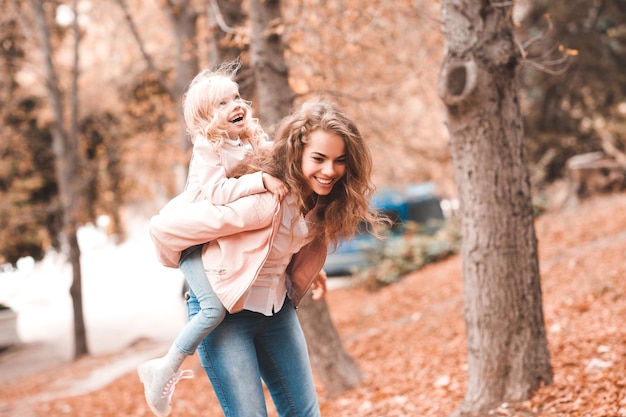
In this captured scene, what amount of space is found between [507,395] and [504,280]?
26.7 inches

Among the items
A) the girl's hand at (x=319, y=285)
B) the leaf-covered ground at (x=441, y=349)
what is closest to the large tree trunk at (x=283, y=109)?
the leaf-covered ground at (x=441, y=349)

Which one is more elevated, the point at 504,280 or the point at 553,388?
the point at 504,280

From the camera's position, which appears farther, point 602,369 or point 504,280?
point 602,369

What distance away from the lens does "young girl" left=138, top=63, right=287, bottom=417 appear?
8.07 feet

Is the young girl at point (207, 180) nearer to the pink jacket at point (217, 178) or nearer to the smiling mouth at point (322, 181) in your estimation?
the pink jacket at point (217, 178)

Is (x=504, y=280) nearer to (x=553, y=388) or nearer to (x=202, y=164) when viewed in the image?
(x=553, y=388)

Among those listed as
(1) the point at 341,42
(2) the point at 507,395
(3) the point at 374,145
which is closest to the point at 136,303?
(3) the point at 374,145

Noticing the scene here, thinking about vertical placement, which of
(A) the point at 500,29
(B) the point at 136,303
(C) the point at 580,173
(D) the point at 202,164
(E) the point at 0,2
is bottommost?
(B) the point at 136,303

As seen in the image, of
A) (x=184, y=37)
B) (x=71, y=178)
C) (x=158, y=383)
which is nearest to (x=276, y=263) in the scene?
→ (x=158, y=383)

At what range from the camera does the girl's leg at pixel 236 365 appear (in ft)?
8.16

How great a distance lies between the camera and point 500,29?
12.0ft

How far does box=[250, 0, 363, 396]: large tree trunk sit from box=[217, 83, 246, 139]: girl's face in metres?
2.55

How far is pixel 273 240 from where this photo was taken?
8.25 ft

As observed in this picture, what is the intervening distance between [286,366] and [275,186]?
800mm
